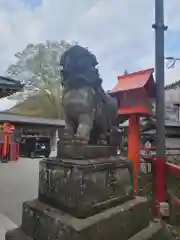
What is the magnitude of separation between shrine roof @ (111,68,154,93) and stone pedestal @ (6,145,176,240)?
1251mm

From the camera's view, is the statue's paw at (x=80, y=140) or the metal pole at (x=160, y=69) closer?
the statue's paw at (x=80, y=140)

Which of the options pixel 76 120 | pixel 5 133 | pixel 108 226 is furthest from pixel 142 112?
pixel 5 133

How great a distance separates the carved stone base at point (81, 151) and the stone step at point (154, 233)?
0.80 m

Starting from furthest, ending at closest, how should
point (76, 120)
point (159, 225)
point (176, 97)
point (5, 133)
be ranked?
point (176, 97), point (5, 133), point (159, 225), point (76, 120)

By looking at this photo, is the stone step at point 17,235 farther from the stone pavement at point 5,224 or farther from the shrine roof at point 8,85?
the shrine roof at point 8,85

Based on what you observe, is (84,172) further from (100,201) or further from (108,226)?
(108,226)

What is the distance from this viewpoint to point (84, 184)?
1.82 m

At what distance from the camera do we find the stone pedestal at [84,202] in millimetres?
1794

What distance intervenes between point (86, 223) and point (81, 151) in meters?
0.60

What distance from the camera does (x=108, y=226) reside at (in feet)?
6.11

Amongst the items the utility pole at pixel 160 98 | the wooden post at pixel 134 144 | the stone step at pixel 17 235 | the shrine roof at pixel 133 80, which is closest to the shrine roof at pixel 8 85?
the shrine roof at pixel 133 80

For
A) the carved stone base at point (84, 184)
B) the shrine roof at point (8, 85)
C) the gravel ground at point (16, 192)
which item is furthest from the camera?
the shrine roof at point (8, 85)

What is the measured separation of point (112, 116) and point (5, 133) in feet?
29.1

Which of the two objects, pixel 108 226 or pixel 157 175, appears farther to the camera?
pixel 157 175
